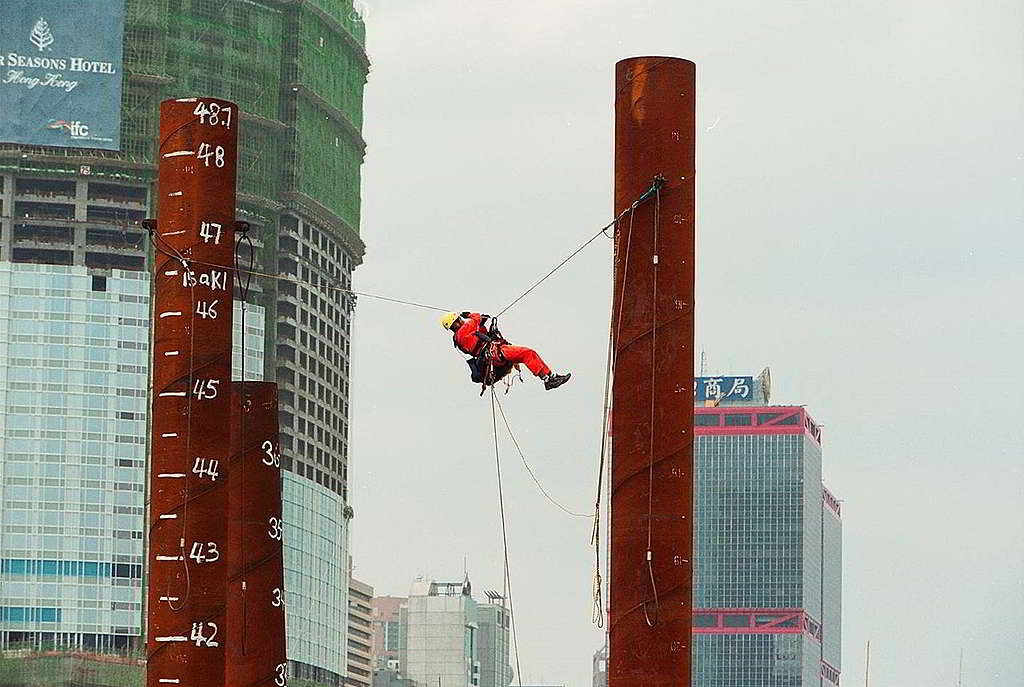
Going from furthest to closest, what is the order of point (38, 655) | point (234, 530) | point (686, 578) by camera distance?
1. point (38, 655)
2. point (234, 530)
3. point (686, 578)

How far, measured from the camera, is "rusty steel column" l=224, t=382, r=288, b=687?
32656 mm

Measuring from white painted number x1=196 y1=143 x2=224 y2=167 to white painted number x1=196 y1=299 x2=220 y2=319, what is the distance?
1862 mm

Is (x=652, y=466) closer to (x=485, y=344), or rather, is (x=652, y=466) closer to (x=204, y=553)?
(x=485, y=344)

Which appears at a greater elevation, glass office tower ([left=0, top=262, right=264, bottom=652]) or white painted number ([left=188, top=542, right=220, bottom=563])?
glass office tower ([left=0, top=262, right=264, bottom=652])

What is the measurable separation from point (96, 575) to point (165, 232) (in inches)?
6619

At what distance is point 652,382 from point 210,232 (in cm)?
799

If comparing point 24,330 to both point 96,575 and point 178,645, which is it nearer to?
point 96,575

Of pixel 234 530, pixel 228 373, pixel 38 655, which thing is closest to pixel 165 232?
pixel 228 373

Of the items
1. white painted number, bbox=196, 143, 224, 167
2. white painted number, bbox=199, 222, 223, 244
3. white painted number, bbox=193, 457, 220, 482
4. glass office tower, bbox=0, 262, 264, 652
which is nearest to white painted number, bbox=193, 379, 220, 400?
white painted number, bbox=193, 457, 220, 482

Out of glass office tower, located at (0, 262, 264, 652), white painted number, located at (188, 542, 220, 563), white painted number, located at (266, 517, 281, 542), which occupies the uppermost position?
glass office tower, located at (0, 262, 264, 652)

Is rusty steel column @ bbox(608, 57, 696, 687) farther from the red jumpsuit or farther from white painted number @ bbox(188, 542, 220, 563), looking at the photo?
white painted number @ bbox(188, 542, 220, 563)

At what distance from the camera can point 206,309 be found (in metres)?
29.6

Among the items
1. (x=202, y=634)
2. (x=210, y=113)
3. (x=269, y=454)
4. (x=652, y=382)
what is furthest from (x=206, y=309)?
(x=652, y=382)

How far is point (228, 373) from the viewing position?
29.9m
